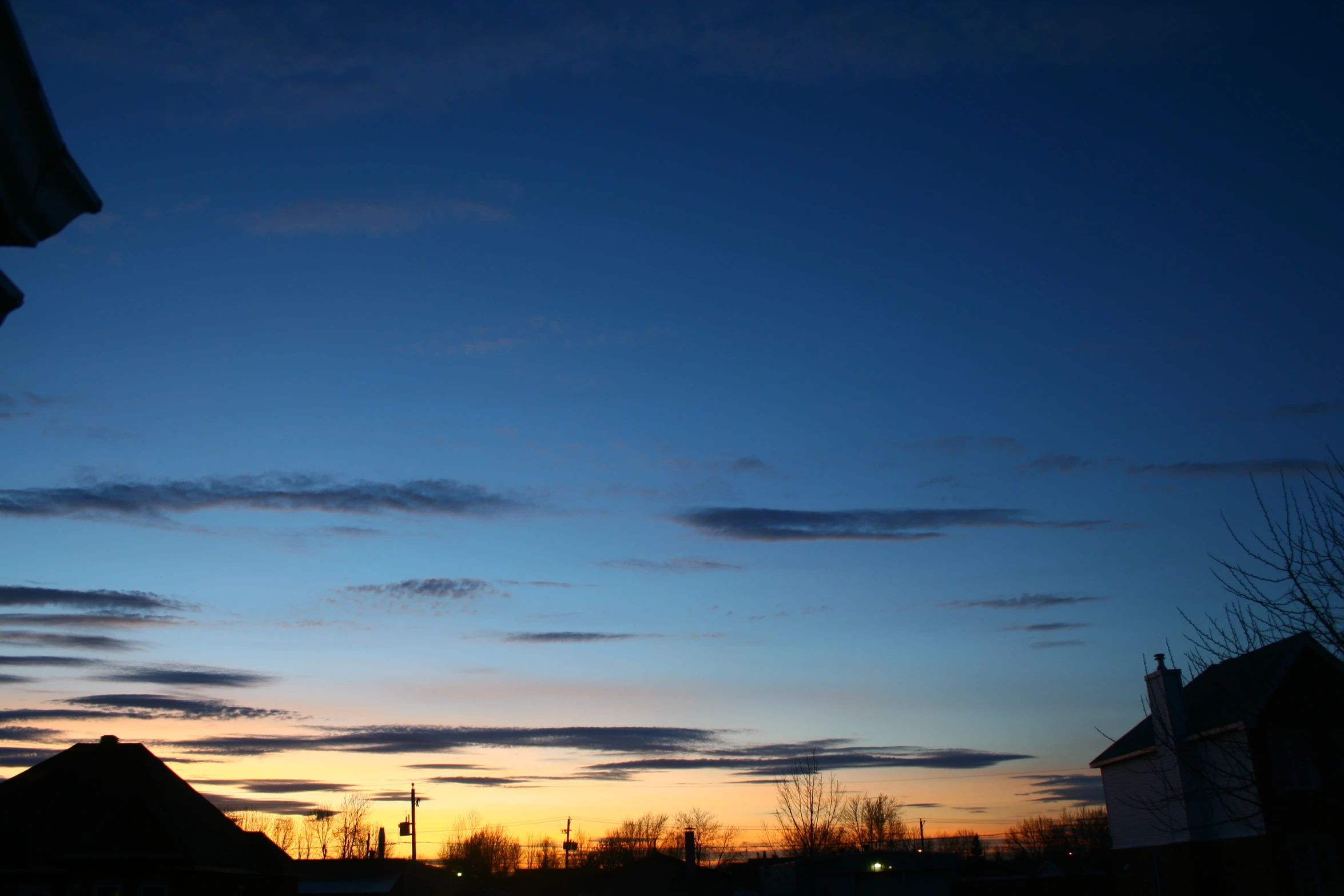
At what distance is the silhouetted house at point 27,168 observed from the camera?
4254mm

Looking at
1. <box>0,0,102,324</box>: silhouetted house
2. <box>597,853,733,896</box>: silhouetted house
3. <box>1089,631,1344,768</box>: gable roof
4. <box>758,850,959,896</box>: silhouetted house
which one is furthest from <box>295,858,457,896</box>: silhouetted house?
<box>0,0,102,324</box>: silhouetted house

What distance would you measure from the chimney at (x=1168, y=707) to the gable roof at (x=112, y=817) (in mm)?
35332

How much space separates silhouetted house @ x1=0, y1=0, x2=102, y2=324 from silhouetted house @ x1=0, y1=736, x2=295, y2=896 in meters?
36.0

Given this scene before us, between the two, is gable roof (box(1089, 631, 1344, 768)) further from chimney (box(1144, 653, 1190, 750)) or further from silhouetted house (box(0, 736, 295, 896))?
silhouetted house (box(0, 736, 295, 896))

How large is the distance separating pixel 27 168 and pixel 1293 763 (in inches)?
1531

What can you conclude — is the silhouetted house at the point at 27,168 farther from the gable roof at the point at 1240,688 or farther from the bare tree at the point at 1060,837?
the bare tree at the point at 1060,837

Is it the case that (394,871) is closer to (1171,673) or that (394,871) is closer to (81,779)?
(81,779)

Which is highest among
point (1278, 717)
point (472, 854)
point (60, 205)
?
point (60, 205)

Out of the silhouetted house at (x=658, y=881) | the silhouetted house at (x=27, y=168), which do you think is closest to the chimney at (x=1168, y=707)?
the silhouetted house at (x=658, y=881)

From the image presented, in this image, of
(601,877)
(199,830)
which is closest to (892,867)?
(601,877)

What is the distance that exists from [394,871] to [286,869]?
2924cm

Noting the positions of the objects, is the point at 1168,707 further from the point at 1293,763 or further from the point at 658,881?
the point at 658,881

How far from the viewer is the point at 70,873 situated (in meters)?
33.0

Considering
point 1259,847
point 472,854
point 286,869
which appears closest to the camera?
point 1259,847
